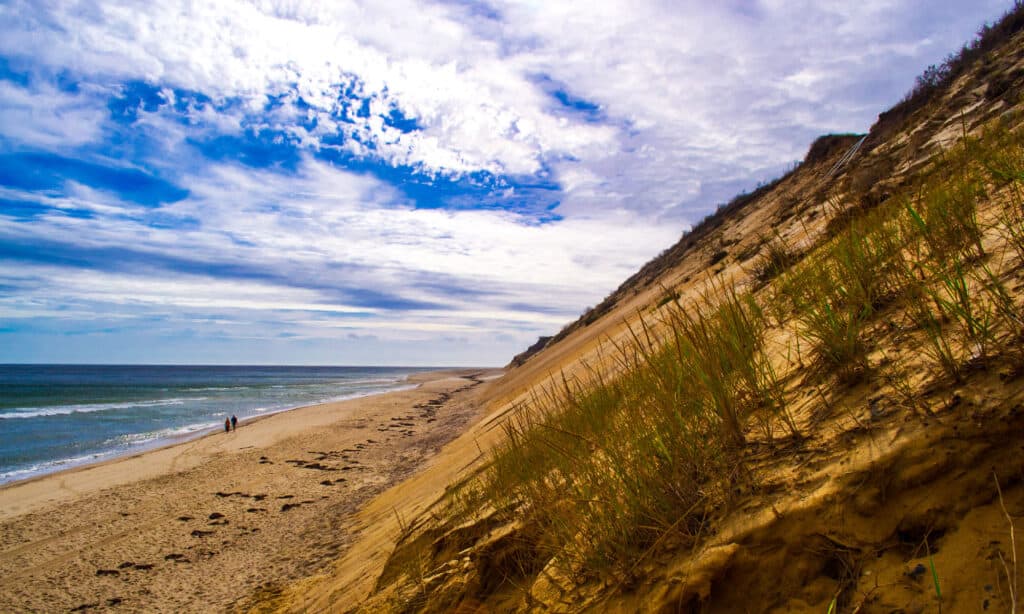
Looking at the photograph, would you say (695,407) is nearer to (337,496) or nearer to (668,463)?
(668,463)

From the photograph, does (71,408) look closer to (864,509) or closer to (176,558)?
(176,558)

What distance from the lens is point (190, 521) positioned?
369 inches

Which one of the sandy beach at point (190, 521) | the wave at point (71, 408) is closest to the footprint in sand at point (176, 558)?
the sandy beach at point (190, 521)

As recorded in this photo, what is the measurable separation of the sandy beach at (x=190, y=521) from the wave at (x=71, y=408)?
19.0 meters

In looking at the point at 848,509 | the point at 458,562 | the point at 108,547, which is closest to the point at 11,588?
the point at 108,547

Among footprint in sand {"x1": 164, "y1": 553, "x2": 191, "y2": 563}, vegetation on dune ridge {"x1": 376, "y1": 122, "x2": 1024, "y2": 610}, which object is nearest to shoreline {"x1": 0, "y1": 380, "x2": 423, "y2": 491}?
footprint in sand {"x1": 164, "y1": 553, "x2": 191, "y2": 563}

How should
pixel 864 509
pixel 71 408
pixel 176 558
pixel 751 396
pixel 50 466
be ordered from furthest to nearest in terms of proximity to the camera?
pixel 71 408 → pixel 50 466 → pixel 176 558 → pixel 751 396 → pixel 864 509

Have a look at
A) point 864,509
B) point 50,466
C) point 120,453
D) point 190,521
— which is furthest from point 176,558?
point 120,453

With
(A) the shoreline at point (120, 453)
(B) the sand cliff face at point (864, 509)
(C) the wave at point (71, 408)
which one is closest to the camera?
(B) the sand cliff face at point (864, 509)

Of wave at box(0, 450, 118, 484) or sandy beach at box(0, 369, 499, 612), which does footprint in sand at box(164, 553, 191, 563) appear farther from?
wave at box(0, 450, 118, 484)

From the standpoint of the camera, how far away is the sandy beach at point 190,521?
261 inches

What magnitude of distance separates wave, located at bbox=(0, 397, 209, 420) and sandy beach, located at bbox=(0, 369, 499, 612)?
62.2ft

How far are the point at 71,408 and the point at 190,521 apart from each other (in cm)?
3238

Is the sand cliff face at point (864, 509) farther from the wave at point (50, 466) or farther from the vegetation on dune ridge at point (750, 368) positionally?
the wave at point (50, 466)
